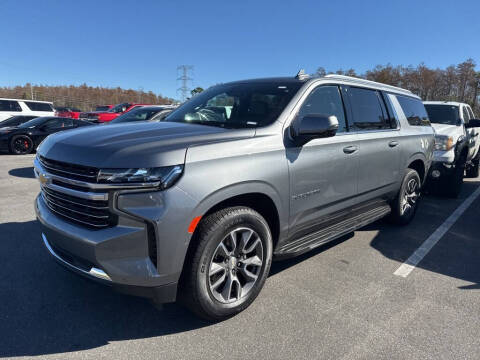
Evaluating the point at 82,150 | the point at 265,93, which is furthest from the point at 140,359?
the point at 265,93

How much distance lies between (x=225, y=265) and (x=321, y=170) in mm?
1273

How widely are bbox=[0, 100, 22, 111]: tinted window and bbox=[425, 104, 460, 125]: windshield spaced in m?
18.2

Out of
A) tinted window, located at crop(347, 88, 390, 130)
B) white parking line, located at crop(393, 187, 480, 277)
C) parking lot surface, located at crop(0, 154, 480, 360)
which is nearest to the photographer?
parking lot surface, located at crop(0, 154, 480, 360)

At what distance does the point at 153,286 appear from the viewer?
223 cm

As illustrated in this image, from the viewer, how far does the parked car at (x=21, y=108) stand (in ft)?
54.4

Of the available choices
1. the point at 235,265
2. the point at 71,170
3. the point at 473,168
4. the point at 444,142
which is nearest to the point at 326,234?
the point at 235,265

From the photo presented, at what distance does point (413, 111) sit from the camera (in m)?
5.10

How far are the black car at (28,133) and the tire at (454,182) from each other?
11.0 m

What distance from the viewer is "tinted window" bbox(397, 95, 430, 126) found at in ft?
16.0

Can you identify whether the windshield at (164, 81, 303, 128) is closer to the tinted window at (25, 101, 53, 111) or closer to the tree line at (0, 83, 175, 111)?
the tinted window at (25, 101, 53, 111)

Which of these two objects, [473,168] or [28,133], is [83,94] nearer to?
[28,133]

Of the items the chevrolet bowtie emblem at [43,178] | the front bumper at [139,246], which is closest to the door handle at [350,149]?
the front bumper at [139,246]

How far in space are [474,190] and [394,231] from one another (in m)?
4.56

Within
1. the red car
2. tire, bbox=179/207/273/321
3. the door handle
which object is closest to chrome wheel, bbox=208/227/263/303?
tire, bbox=179/207/273/321
